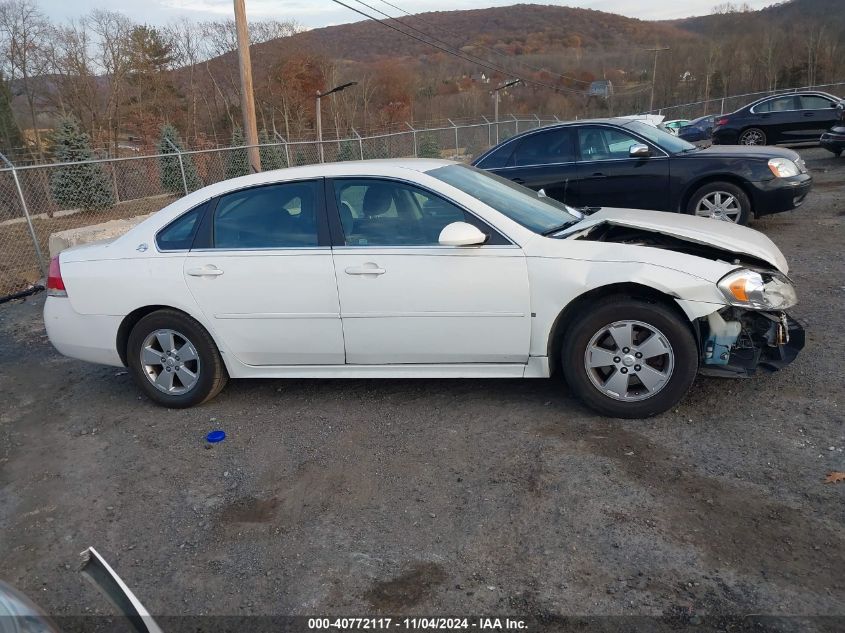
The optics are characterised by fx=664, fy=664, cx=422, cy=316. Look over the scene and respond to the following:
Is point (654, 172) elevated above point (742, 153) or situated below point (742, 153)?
below


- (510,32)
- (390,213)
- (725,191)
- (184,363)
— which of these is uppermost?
(510,32)

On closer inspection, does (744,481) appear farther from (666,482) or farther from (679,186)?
(679,186)

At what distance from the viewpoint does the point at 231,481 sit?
3.72 metres

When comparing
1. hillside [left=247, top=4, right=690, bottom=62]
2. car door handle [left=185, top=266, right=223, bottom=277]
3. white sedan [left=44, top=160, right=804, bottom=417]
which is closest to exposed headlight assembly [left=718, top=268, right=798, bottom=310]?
white sedan [left=44, top=160, right=804, bottom=417]

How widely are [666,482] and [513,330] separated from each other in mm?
1228

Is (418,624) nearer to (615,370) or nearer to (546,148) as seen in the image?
(615,370)

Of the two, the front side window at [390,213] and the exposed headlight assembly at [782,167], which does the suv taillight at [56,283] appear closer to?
the front side window at [390,213]

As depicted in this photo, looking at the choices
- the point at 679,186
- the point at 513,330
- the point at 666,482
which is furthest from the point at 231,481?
the point at 679,186

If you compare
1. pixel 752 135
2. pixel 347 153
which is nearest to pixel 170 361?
pixel 752 135

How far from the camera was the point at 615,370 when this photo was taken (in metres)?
3.91

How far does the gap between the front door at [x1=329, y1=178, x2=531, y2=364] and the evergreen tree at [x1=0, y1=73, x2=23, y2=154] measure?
3312 centimetres

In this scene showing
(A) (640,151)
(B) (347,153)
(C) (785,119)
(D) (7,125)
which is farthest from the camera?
(D) (7,125)

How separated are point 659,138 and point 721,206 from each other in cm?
121

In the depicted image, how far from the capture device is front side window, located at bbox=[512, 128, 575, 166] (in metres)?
8.73
